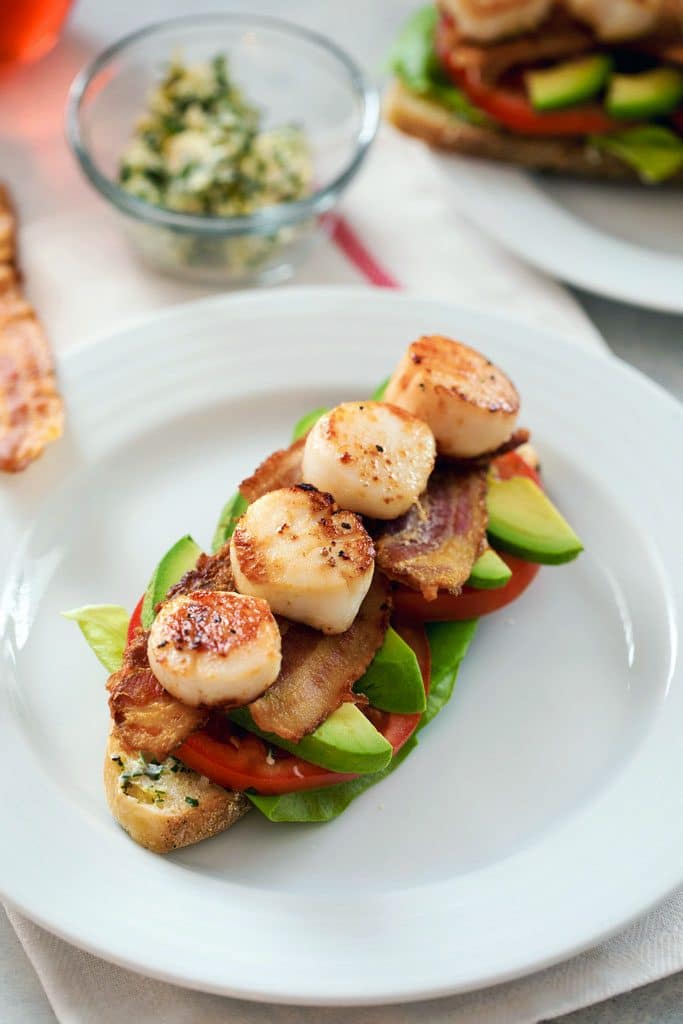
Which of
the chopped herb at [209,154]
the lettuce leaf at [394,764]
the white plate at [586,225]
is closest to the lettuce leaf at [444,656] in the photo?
the lettuce leaf at [394,764]

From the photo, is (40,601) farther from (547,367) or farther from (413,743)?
(547,367)

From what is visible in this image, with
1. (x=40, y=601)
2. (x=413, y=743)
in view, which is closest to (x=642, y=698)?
(x=413, y=743)

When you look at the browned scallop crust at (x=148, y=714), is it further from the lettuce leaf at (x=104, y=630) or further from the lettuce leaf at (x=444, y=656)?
the lettuce leaf at (x=444, y=656)

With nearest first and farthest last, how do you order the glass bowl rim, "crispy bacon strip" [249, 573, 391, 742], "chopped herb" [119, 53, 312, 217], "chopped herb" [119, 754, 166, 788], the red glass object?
1. "crispy bacon strip" [249, 573, 391, 742]
2. "chopped herb" [119, 754, 166, 788]
3. the glass bowl rim
4. "chopped herb" [119, 53, 312, 217]
5. the red glass object

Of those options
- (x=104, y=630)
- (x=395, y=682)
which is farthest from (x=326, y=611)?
(x=104, y=630)

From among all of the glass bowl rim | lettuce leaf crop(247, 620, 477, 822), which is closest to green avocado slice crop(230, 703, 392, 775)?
lettuce leaf crop(247, 620, 477, 822)

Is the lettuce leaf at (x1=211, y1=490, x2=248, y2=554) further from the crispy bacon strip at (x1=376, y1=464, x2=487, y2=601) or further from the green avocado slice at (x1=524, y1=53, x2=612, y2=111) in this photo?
the green avocado slice at (x1=524, y1=53, x2=612, y2=111)
